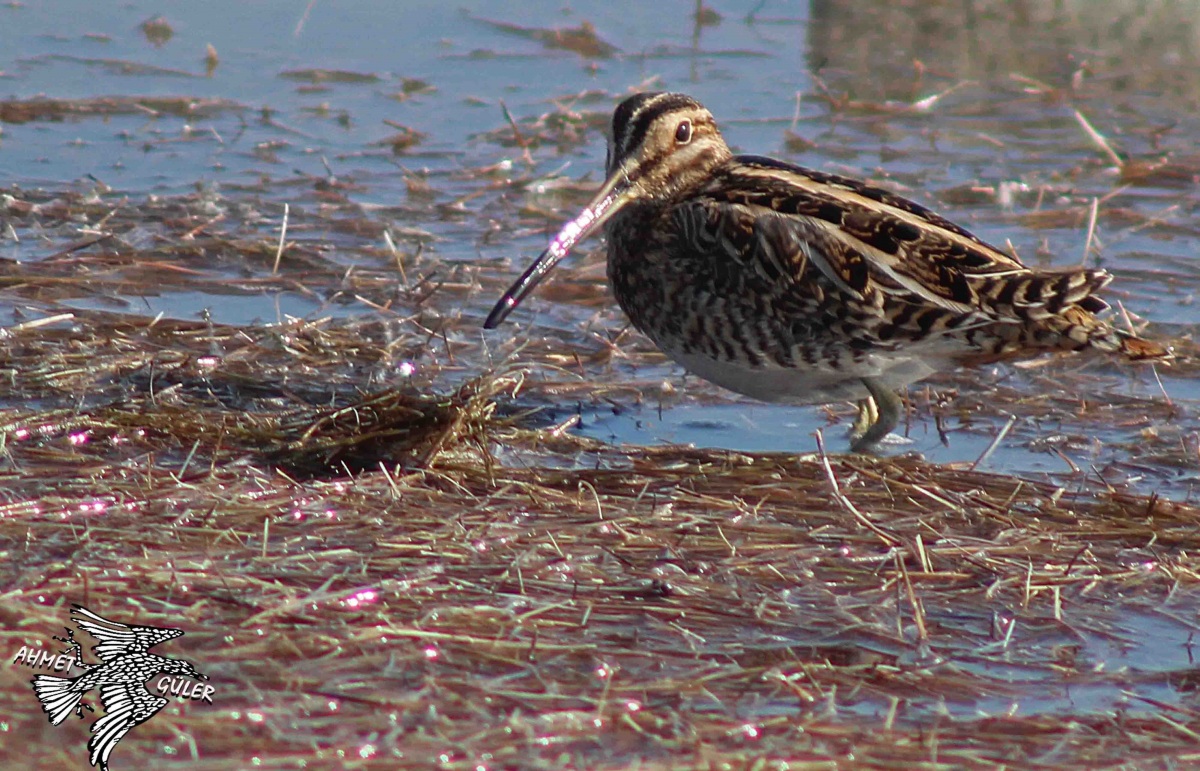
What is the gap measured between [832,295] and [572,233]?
2.82ft

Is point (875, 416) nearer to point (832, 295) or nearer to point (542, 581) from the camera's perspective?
point (832, 295)

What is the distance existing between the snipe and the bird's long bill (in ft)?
0.03

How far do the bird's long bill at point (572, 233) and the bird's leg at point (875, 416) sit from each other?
3.09 ft

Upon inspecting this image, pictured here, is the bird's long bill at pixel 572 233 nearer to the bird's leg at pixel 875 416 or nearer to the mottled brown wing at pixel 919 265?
the mottled brown wing at pixel 919 265

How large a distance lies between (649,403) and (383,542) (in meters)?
1.72

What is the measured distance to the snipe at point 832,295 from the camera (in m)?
4.80

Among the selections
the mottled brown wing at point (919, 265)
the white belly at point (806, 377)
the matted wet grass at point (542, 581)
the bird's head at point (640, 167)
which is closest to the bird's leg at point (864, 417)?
the white belly at point (806, 377)

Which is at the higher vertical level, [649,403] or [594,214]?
[594,214]

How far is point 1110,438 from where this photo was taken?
17.9 feet

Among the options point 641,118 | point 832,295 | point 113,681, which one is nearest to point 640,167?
point 641,118

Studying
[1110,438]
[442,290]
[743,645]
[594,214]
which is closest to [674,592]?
[743,645]

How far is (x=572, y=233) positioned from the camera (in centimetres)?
530

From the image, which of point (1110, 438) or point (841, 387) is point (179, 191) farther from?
point (1110, 438)

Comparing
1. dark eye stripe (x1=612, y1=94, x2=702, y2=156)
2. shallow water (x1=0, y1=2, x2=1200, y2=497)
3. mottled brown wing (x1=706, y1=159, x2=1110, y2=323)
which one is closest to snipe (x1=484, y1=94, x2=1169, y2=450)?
mottled brown wing (x1=706, y1=159, x2=1110, y2=323)
